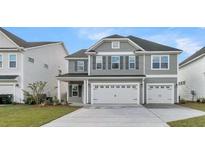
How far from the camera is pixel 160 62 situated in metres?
24.9

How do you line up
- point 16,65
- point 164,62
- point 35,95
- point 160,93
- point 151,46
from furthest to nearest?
1. point 151,46
2. point 164,62
3. point 160,93
4. point 16,65
5. point 35,95

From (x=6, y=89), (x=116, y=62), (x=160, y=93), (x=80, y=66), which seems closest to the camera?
(x=6, y=89)

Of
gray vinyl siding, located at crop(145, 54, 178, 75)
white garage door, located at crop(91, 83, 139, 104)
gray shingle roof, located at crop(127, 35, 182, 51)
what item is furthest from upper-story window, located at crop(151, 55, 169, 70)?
white garage door, located at crop(91, 83, 139, 104)

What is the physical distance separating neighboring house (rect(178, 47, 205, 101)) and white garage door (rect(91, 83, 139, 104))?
756 centimetres

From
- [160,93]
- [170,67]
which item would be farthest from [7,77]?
[170,67]

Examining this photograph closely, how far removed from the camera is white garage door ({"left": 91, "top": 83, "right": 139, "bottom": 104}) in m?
24.0

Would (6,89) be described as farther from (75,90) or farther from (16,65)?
(75,90)

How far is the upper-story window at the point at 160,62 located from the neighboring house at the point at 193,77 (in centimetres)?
446

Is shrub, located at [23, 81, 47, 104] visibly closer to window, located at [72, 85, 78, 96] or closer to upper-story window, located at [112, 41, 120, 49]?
window, located at [72, 85, 78, 96]

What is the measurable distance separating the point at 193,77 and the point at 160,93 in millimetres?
7232

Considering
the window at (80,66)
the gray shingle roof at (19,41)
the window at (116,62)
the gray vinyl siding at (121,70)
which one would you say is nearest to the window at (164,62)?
the gray vinyl siding at (121,70)

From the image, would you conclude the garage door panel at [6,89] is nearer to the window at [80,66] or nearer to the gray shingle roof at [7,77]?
the gray shingle roof at [7,77]
